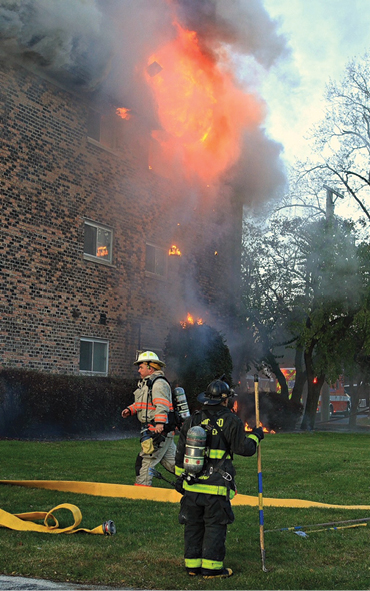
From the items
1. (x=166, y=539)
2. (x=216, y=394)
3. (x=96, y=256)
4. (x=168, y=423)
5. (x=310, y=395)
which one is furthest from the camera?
(x=310, y=395)

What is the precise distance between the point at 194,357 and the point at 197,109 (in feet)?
22.1

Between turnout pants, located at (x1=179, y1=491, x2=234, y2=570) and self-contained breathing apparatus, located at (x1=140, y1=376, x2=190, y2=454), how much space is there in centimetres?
273

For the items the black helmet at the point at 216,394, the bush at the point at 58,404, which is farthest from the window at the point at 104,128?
the black helmet at the point at 216,394

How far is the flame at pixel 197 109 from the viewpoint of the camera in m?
17.5

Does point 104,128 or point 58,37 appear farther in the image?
point 104,128

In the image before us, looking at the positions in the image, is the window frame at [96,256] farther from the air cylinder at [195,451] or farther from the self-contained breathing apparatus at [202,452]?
the air cylinder at [195,451]

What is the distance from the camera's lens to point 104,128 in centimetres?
1753

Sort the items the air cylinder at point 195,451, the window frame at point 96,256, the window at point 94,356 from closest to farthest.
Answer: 1. the air cylinder at point 195,451
2. the window at point 94,356
3. the window frame at point 96,256

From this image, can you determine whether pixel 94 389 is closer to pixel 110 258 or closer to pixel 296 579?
pixel 110 258

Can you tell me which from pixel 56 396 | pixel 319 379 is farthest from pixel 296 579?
pixel 319 379

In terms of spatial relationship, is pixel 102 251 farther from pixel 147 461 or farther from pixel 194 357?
pixel 147 461

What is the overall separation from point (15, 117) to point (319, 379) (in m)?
13.0

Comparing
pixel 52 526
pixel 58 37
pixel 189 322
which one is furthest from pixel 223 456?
pixel 189 322

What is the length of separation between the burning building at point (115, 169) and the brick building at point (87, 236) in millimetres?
36
